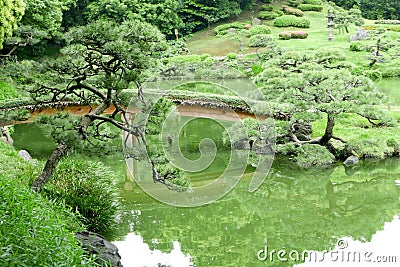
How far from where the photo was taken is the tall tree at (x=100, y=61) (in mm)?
5875

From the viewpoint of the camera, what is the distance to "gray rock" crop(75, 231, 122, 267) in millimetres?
5177

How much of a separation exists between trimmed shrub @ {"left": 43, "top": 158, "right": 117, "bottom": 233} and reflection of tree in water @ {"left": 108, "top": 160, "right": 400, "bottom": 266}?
0.43 metres

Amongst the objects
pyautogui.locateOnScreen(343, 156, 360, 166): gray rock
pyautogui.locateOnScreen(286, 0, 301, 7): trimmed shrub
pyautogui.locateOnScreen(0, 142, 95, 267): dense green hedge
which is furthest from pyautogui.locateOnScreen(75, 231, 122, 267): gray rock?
pyautogui.locateOnScreen(286, 0, 301, 7): trimmed shrub

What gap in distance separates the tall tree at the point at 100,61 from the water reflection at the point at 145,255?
1245mm

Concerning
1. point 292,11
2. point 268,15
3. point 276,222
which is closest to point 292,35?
point 268,15

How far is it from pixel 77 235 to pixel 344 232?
3.54m

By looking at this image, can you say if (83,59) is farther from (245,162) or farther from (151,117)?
(245,162)

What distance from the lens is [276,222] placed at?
295 inches

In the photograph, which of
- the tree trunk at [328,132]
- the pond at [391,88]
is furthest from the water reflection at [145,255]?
the pond at [391,88]

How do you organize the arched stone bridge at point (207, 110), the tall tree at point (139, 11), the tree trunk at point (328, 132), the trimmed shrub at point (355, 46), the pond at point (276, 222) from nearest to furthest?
the pond at point (276, 222) < the tree trunk at point (328, 132) < the arched stone bridge at point (207, 110) < the trimmed shrub at point (355, 46) < the tall tree at point (139, 11)

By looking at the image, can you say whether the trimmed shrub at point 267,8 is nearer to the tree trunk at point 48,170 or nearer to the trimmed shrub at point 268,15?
the trimmed shrub at point 268,15

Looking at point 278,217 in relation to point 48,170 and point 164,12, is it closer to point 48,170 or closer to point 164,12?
point 48,170

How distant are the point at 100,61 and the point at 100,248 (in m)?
2.15

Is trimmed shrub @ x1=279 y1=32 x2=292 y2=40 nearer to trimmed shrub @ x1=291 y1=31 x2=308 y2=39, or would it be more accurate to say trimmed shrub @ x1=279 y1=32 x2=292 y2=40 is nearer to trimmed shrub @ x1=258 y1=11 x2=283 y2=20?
trimmed shrub @ x1=291 y1=31 x2=308 y2=39
